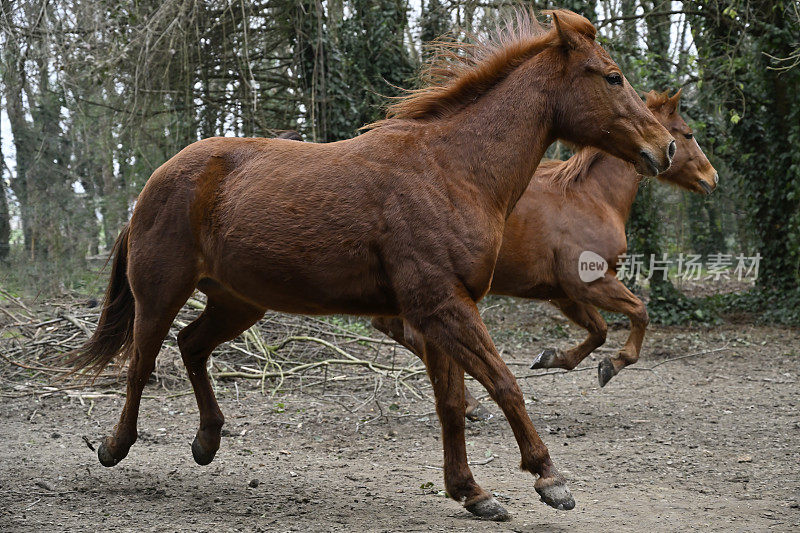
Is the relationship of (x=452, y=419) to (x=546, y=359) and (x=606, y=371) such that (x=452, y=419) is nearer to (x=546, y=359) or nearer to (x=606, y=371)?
(x=546, y=359)

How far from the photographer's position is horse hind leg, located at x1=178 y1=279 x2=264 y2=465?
14.3 feet

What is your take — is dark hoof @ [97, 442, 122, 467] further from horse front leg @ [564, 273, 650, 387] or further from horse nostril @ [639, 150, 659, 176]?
horse front leg @ [564, 273, 650, 387]

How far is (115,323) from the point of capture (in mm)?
4652

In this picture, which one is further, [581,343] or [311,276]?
[581,343]

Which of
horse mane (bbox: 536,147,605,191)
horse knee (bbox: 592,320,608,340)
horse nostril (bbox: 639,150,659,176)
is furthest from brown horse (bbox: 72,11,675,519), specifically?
horse knee (bbox: 592,320,608,340)

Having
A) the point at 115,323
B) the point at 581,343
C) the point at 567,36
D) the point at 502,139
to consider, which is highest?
the point at 567,36

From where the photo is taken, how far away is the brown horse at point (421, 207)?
3398 millimetres

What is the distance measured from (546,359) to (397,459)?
1.67 metres

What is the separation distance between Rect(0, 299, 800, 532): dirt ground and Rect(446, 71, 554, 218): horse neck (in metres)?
1.61

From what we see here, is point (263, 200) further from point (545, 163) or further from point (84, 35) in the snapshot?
point (84, 35)

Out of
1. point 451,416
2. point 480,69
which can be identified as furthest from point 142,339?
point 480,69

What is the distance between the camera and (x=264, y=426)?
19.3 ft

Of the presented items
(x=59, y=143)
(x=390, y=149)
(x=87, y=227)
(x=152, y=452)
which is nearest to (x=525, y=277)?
(x=390, y=149)

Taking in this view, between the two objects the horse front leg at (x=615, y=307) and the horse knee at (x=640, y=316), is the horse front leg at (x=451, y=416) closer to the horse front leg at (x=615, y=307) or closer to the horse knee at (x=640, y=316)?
the horse front leg at (x=615, y=307)
